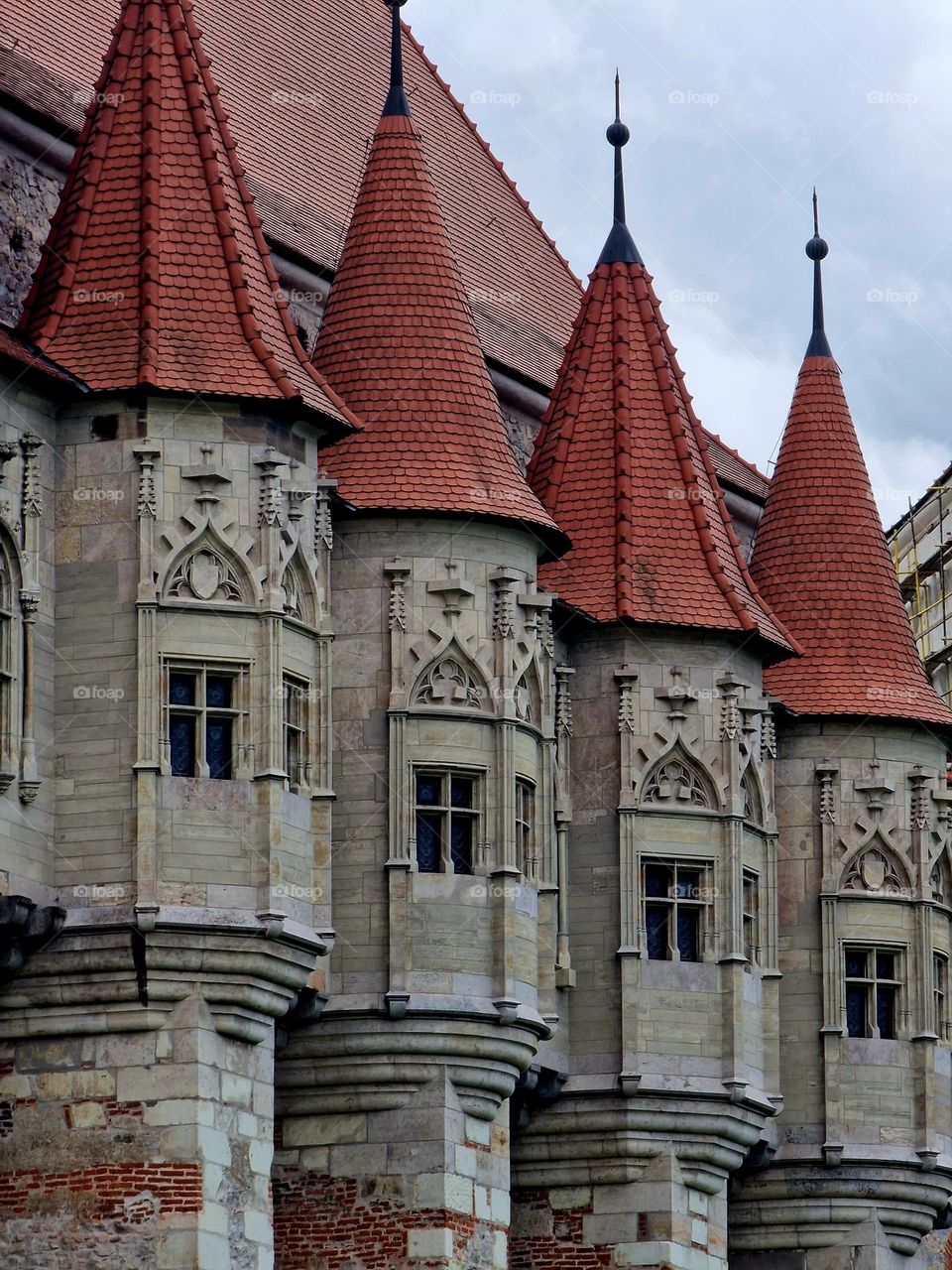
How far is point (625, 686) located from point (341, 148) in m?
9.17

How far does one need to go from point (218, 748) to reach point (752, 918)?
9340 millimetres

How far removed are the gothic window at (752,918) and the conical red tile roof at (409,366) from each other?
16.5 feet

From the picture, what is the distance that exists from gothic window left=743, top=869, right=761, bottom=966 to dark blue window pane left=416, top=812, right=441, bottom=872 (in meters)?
5.49

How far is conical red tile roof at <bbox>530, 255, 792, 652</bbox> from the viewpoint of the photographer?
42.1 m

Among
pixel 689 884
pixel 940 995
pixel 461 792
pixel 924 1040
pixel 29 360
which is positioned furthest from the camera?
pixel 940 995

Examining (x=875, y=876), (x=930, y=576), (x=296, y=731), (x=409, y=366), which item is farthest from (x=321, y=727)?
(x=930, y=576)

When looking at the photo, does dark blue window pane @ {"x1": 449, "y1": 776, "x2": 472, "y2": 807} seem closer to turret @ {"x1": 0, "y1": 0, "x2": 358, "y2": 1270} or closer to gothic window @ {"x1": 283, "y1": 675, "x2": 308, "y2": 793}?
turret @ {"x1": 0, "y1": 0, "x2": 358, "y2": 1270}

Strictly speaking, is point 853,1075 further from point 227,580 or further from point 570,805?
point 227,580

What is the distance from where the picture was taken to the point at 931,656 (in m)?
61.4

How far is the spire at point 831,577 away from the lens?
4625 centimetres

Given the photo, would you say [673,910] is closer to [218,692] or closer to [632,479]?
[632,479]

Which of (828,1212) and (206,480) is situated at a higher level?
(206,480)

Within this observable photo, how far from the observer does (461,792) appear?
38594mm

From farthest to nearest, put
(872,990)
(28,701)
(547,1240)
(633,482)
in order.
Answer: (872,990) → (633,482) → (547,1240) → (28,701)
